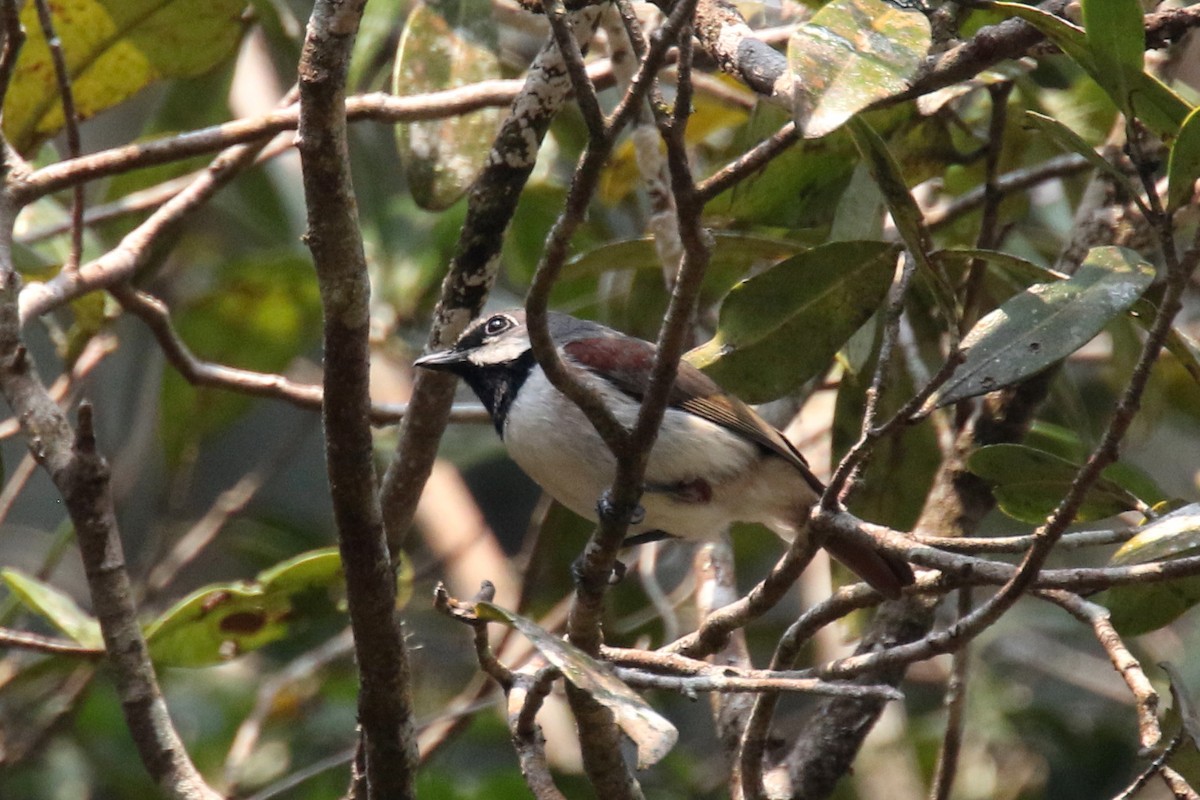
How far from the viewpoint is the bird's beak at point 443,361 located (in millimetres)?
3236

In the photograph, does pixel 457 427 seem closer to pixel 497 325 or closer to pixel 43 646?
pixel 497 325

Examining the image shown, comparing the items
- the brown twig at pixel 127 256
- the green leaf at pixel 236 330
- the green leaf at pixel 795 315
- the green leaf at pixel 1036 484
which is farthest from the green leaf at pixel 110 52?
the green leaf at pixel 1036 484

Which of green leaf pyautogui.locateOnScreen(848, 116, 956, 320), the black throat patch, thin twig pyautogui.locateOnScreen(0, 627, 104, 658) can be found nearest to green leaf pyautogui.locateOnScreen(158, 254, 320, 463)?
the black throat patch

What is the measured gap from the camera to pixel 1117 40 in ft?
6.44

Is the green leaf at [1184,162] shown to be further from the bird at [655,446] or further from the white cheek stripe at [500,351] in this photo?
the white cheek stripe at [500,351]

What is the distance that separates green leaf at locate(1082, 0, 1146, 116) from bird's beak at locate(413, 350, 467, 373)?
1690mm

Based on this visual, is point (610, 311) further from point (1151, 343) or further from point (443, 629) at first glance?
point (1151, 343)

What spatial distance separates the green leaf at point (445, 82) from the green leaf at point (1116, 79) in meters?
1.70

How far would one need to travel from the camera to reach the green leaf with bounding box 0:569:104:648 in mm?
3125

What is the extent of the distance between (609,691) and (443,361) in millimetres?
1566

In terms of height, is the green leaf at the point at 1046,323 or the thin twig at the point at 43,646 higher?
the green leaf at the point at 1046,323

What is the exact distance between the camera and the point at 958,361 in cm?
211

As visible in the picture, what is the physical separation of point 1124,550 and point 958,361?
429 millimetres

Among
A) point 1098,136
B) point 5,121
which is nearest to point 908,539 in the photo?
point 1098,136
